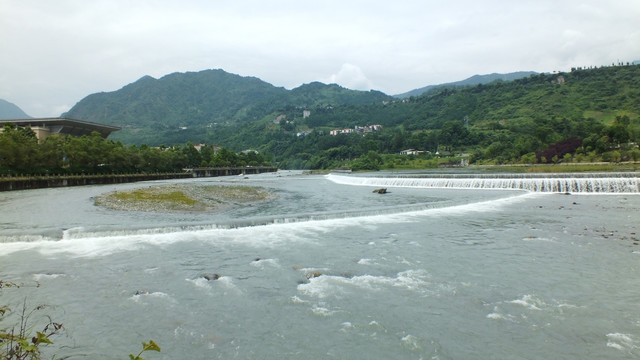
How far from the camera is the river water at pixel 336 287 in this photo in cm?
747

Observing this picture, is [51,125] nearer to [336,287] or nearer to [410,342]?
[336,287]

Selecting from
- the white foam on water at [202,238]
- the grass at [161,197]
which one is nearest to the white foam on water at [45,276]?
the white foam on water at [202,238]

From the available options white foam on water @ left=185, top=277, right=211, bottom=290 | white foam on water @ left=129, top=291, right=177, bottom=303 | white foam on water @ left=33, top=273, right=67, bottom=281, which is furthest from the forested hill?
white foam on water @ left=33, top=273, right=67, bottom=281

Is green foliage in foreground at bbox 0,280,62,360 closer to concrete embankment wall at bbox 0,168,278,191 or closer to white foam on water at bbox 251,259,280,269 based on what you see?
white foam on water at bbox 251,259,280,269

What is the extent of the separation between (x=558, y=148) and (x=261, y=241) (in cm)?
6600

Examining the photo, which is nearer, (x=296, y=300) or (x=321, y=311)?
(x=321, y=311)

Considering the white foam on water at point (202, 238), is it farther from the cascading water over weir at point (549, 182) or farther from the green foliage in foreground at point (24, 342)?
the cascading water over weir at point (549, 182)

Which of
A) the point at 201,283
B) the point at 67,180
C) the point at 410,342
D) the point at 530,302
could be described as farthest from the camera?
the point at 67,180

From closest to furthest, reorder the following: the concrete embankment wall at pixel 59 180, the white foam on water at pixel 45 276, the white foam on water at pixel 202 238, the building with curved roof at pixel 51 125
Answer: the white foam on water at pixel 45 276, the white foam on water at pixel 202 238, the concrete embankment wall at pixel 59 180, the building with curved roof at pixel 51 125

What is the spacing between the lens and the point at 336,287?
34.9ft

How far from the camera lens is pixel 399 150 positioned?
13138 centimetres

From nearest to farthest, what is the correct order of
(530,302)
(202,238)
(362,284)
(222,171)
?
(530,302) → (362,284) → (202,238) → (222,171)

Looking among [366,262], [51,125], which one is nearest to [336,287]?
[366,262]

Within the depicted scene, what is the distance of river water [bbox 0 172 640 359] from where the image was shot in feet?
24.5
